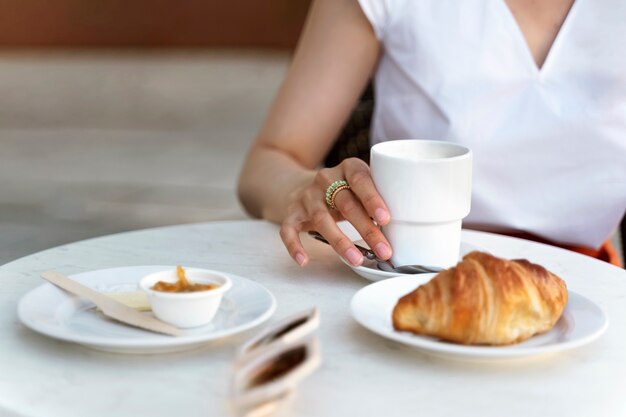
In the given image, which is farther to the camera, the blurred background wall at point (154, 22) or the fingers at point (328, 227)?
the blurred background wall at point (154, 22)

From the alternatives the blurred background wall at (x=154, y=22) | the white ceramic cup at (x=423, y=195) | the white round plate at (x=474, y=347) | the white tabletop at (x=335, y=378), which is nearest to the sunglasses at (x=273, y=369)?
the white tabletop at (x=335, y=378)

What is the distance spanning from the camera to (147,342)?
90cm

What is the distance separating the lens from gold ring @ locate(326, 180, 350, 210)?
1.30 metres

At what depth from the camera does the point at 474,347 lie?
2.98 ft

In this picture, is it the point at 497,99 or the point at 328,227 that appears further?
the point at 497,99

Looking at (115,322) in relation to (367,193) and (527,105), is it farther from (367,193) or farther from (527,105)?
(527,105)

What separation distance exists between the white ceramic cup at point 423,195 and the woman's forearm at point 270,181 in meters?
0.32

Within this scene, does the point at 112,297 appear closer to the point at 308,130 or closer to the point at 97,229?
the point at 308,130

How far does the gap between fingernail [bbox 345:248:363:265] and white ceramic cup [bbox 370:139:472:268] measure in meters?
0.05

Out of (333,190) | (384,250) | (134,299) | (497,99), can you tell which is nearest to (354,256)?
(384,250)

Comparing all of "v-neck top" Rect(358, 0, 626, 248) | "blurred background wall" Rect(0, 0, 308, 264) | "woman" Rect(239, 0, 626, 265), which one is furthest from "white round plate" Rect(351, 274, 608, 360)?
"blurred background wall" Rect(0, 0, 308, 264)

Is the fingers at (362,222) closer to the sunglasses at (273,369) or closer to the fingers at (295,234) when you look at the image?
the fingers at (295,234)

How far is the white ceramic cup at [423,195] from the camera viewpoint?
1.13m

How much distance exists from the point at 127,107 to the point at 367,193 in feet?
21.4
